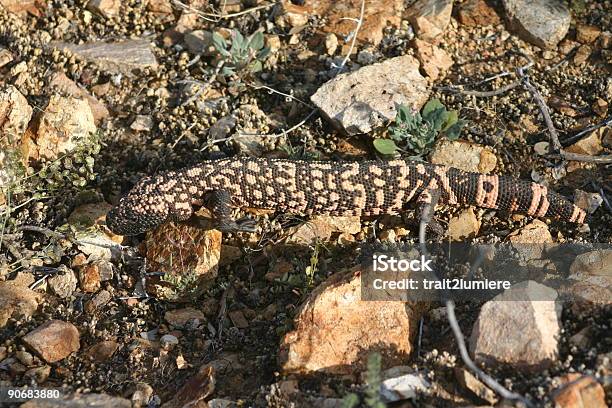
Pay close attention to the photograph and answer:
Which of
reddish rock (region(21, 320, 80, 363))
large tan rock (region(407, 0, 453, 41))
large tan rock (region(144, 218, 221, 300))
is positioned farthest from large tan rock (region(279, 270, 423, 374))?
large tan rock (region(407, 0, 453, 41))

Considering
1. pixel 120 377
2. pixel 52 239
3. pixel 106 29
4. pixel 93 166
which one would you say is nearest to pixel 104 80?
pixel 106 29

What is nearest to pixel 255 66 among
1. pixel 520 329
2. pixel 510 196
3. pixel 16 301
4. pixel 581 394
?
pixel 510 196

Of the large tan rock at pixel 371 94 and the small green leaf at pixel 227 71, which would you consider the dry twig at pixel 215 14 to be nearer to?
the small green leaf at pixel 227 71

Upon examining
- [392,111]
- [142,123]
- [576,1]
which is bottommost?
[142,123]

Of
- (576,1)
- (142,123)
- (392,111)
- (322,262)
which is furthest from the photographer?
(576,1)

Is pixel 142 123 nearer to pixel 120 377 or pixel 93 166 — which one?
pixel 93 166

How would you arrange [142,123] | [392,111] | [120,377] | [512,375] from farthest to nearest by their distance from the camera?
1. [142,123]
2. [392,111]
3. [120,377]
4. [512,375]

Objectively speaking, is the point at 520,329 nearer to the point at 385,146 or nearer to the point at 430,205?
the point at 430,205
